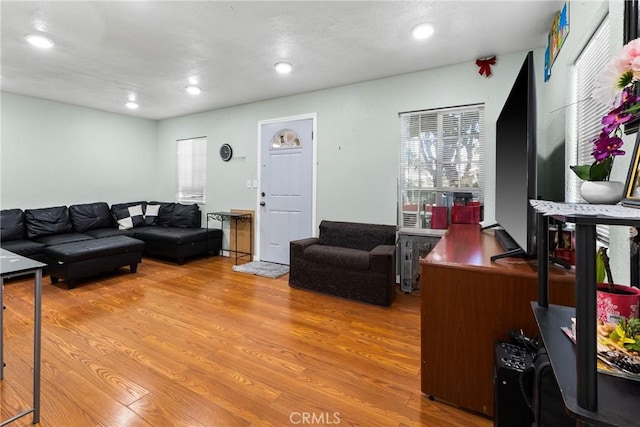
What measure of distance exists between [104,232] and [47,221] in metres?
0.69

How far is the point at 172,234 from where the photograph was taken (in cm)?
447

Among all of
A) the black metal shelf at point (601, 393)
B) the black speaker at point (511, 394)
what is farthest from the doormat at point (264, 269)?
the black metal shelf at point (601, 393)

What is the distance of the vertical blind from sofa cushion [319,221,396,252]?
5.96 ft

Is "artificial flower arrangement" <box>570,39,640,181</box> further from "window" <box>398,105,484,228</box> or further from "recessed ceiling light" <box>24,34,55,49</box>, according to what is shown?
"recessed ceiling light" <box>24,34,55,49</box>

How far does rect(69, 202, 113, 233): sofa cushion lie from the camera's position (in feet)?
15.0

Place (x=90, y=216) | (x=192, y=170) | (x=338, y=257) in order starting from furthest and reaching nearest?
(x=192, y=170) → (x=90, y=216) → (x=338, y=257)

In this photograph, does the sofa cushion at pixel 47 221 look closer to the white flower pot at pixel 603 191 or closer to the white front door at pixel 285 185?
the white front door at pixel 285 185

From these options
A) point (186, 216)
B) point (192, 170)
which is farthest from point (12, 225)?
point (192, 170)

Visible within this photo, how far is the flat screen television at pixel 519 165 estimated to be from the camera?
49.8 inches

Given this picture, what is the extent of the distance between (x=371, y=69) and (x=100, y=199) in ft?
16.0

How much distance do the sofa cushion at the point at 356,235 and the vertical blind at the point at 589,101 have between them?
182 centimetres

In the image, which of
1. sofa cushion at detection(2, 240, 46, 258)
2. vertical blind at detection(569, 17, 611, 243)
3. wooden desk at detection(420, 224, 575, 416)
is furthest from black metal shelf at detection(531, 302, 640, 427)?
sofa cushion at detection(2, 240, 46, 258)

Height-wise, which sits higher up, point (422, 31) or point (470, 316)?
point (422, 31)

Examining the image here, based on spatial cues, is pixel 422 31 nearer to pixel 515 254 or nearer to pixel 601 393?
pixel 515 254
